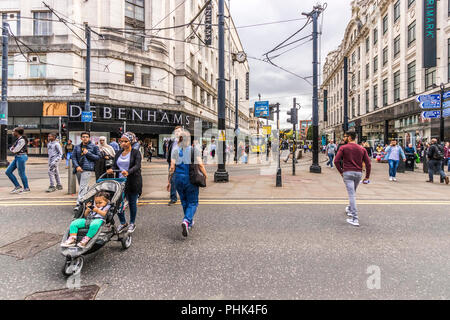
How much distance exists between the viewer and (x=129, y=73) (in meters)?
24.3

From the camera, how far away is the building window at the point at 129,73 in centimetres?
2412

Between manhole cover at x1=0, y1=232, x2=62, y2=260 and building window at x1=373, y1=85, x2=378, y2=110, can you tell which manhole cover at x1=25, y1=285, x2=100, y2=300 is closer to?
manhole cover at x1=0, y1=232, x2=62, y2=260

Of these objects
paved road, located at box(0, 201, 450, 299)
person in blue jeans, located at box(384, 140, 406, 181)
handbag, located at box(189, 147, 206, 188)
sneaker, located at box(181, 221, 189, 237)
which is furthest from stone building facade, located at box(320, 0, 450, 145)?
sneaker, located at box(181, 221, 189, 237)

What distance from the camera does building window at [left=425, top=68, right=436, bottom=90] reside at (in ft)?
62.6

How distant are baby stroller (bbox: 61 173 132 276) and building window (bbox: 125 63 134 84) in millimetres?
23083

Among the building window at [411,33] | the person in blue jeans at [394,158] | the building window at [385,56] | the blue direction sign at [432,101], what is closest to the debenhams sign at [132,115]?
the person in blue jeans at [394,158]

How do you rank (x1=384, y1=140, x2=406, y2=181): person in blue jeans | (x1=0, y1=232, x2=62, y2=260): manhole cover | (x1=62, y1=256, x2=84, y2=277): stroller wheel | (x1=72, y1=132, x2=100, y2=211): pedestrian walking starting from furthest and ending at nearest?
(x1=384, y1=140, x2=406, y2=181): person in blue jeans < (x1=72, y1=132, x2=100, y2=211): pedestrian walking < (x1=0, y1=232, x2=62, y2=260): manhole cover < (x1=62, y1=256, x2=84, y2=277): stroller wheel

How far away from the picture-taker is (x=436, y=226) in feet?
15.0

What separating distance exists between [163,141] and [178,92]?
19.3ft

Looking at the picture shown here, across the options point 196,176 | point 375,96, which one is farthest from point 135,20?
point 375,96

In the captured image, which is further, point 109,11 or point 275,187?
point 109,11

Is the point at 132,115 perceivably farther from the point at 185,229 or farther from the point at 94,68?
the point at 185,229
